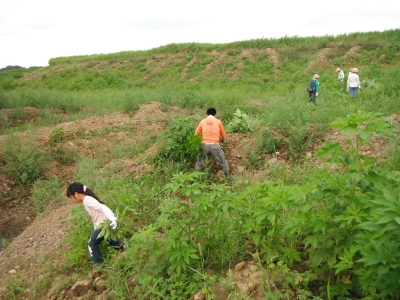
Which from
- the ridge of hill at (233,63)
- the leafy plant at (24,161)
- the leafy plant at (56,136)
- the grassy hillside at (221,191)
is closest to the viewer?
the grassy hillside at (221,191)

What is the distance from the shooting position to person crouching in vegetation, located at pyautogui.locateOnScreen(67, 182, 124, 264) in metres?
3.90

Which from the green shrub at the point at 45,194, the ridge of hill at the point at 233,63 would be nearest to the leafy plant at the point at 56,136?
the green shrub at the point at 45,194

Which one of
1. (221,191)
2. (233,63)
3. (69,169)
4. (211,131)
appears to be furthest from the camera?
(233,63)

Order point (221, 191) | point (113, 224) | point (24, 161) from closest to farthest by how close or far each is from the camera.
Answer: point (221, 191)
point (113, 224)
point (24, 161)

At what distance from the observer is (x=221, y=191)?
326cm

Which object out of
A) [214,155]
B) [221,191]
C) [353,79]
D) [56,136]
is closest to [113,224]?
[221,191]

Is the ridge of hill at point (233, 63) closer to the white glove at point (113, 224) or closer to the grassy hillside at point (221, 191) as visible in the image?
the grassy hillside at point (221, 191)

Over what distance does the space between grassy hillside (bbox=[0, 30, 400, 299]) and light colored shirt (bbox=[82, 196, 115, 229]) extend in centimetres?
26

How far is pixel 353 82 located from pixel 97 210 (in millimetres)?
9359

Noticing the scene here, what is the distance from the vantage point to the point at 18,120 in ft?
→ 35.5

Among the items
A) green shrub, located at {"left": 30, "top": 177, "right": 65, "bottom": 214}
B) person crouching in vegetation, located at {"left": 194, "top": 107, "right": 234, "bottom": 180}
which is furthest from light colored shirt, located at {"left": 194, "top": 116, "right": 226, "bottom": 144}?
green shrub, located at {"left": 30, "top": 177, "right": 65, "bottom": 214}

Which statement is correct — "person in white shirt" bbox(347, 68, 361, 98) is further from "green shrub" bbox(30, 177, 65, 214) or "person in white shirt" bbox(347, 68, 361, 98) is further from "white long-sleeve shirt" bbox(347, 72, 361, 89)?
"green shrub" bbox(30, 177, 65, 214)

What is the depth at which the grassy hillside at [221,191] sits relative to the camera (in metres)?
2.61

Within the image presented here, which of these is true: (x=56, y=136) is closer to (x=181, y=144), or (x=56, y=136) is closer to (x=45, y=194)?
(x=45, y=194)
